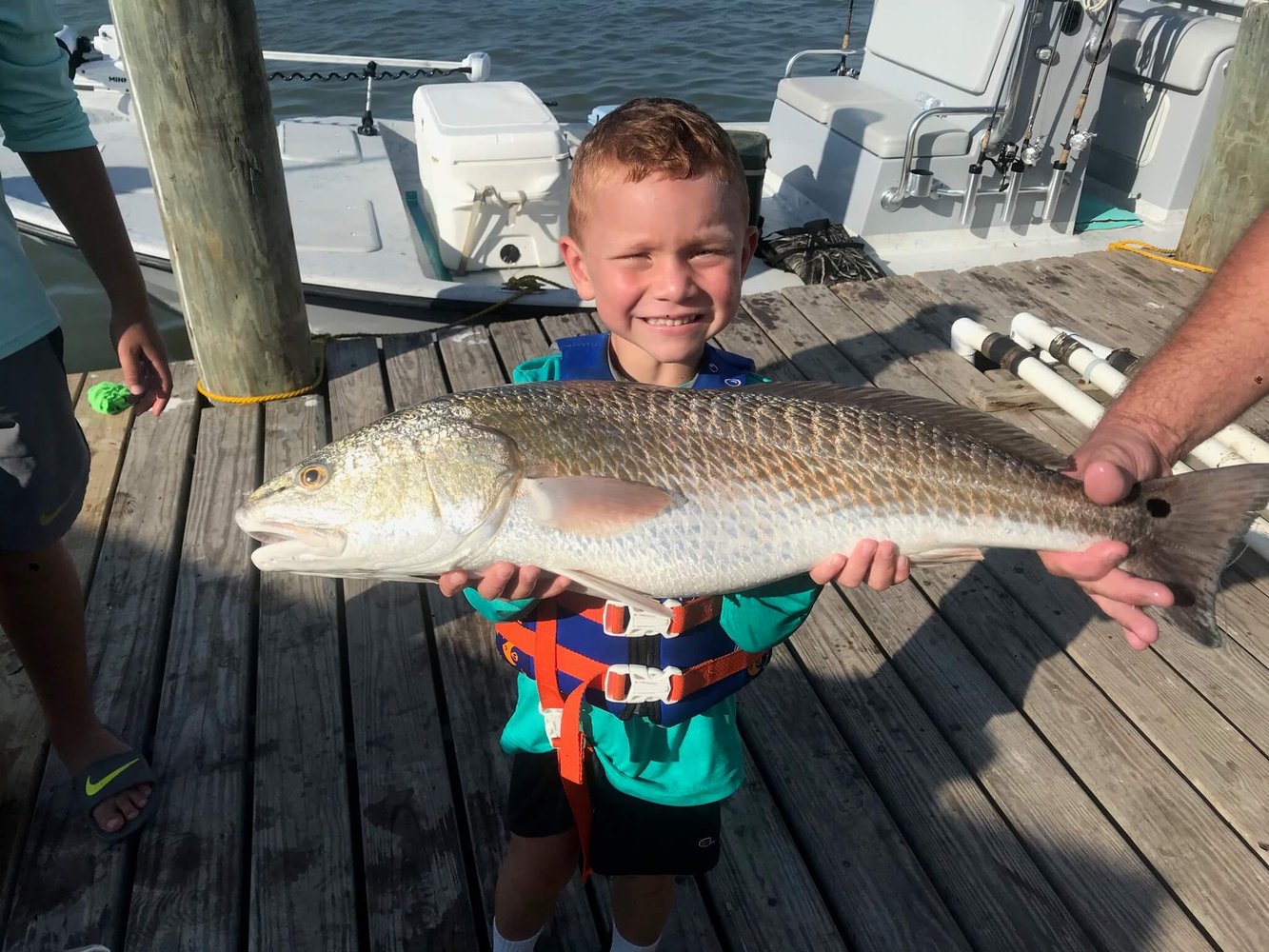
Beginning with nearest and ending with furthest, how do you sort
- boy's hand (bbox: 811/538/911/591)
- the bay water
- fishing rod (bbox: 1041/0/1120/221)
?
boy's hand (bbox: 811/538/911/591) < fishing rod (bbox: 1041/0/1120/221) < the bay water

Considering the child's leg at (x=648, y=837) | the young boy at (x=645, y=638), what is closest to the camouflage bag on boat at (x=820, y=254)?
the young boy at (x=645, y=638)

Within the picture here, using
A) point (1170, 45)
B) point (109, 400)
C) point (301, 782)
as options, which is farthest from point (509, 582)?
point (1170, 45)

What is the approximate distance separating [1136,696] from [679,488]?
2.09m

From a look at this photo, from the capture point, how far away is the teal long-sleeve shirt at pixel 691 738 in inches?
78.2

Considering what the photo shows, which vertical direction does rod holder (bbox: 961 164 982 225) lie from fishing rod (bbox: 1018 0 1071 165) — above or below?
below

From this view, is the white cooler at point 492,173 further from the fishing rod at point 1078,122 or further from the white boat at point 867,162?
the fishing rod at point 1078,122

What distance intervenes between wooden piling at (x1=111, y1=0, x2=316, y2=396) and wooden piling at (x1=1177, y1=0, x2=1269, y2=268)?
19.1 feet

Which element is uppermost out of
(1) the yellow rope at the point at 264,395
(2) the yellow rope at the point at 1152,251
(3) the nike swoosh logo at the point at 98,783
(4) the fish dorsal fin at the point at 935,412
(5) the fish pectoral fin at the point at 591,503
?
(4) the fish dorsal fin at the point at 935,412

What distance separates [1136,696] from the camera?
2.97m

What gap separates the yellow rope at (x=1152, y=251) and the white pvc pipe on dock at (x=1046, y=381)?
240cm

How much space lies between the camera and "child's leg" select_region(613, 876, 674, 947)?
2088 millimetres

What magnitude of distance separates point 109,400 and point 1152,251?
6991 millimetres

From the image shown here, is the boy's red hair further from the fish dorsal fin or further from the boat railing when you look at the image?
the boat railing

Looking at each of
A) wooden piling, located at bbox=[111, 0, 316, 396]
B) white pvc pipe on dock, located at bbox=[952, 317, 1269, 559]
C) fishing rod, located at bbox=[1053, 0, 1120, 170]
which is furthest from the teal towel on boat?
wooden piling, located at bbox=[111, 0, 316, 396]
